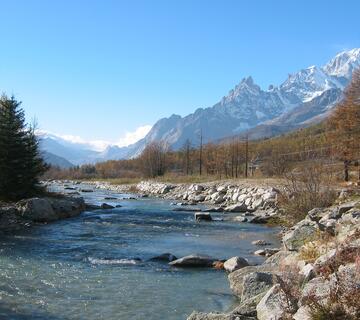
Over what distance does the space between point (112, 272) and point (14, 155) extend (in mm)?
22969

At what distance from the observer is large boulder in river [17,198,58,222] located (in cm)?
3110

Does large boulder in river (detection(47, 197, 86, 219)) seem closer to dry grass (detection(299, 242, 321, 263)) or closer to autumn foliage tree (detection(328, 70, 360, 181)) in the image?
dry grass (detection(299, 242, 321, 263))

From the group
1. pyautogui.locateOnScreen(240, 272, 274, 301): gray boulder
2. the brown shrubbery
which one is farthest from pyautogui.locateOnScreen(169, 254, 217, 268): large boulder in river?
the brown shrubbery

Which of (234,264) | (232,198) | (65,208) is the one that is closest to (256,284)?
(234,264)

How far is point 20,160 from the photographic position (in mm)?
37094

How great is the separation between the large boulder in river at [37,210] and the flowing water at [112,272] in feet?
4.91

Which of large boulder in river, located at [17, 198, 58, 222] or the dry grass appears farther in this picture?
large boulder in river, located at [17, 198, 58, 222]

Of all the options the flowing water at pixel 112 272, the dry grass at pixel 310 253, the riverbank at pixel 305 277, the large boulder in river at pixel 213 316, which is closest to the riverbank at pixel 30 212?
the flowing water at pixel 112 272

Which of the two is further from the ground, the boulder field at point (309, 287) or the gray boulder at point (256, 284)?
the boulder field at point (309, 287)

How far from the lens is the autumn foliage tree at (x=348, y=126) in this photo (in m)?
50.3

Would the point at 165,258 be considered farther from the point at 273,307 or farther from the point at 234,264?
the point at 273,307

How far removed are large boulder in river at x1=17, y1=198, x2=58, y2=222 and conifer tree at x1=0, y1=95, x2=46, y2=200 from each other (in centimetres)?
492

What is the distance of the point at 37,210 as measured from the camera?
31.9m

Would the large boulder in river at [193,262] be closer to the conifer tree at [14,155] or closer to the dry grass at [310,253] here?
the dry grass at [310,253]
